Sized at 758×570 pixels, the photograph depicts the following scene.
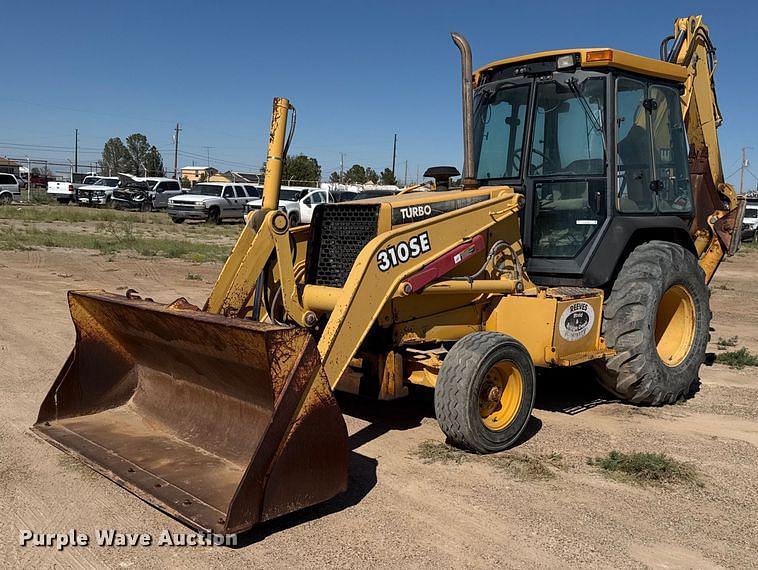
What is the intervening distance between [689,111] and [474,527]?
5.25 metres

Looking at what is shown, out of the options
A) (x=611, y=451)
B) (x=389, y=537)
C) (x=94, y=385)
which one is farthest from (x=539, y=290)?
→ (x=94, y=385)

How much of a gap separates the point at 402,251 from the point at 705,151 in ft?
14.3

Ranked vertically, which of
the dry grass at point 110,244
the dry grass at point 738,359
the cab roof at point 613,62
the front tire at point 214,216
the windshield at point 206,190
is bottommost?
the dry grass at point 738,359

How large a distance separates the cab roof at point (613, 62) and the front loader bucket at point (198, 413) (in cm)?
358

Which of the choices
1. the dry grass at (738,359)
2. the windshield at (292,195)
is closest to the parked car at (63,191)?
the windshield at (292,195)

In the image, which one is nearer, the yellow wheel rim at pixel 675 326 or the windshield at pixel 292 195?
the yellow wheel rim at pixel 675 326

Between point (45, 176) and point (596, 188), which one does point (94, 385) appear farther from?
point (45, 176)

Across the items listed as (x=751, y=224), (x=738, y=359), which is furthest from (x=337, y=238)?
(x=751, y=224)

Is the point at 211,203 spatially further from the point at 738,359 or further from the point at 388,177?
the point at 388,177

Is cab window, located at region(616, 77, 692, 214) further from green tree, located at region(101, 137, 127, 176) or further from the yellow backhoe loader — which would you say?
green tree, located at region(101, 137, 127, 176)

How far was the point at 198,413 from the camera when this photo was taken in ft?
16.5

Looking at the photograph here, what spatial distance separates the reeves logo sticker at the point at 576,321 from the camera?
5.81m

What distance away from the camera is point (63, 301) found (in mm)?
10953

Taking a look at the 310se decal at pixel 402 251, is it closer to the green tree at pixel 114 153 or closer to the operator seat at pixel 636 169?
the operator seat at pixel 636 169
